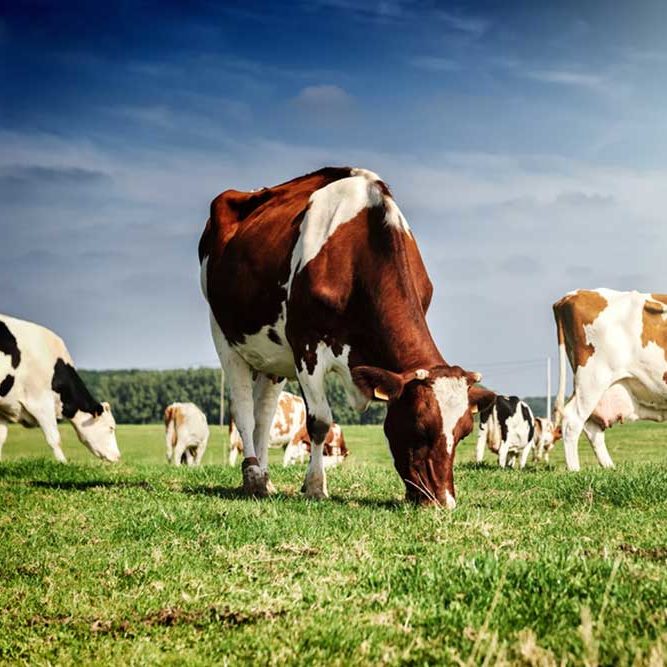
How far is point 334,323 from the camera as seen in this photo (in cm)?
888

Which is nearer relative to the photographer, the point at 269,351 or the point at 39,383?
the point at 269,351

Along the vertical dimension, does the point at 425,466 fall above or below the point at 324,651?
above

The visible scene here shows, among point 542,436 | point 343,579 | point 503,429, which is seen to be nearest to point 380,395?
point 343,579

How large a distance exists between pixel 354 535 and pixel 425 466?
5.02 ft

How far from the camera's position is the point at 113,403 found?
7644 centimetres


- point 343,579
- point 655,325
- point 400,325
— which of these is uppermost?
point 655,325

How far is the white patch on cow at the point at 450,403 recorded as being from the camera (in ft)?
25.1

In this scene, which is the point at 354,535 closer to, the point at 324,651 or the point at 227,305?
the point at 324,651

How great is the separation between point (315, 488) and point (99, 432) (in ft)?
40.2

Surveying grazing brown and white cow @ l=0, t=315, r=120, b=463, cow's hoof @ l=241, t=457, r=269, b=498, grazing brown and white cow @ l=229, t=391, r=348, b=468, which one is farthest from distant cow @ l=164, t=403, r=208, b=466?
cow's hoof @ l=241, t=457, r=269, b=498

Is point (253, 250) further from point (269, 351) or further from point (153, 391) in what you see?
point (153, 391)

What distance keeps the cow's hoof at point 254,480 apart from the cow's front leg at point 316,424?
88cm

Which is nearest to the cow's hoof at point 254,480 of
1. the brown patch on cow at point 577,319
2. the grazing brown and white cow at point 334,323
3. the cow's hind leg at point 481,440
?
the grazing brown and white cow at point 334,323

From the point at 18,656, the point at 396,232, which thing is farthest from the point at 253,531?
the point at 396,232
